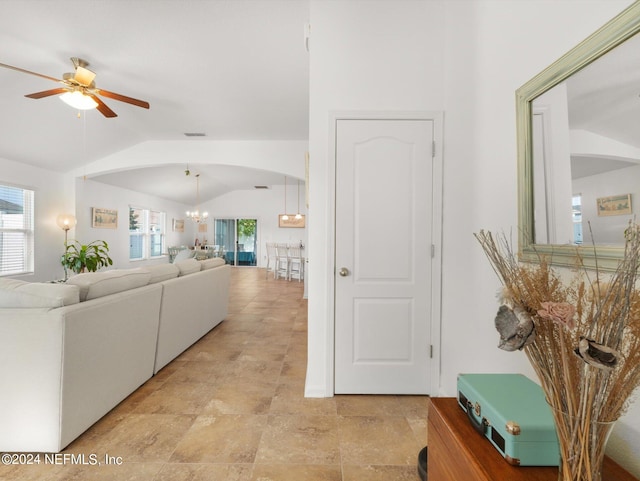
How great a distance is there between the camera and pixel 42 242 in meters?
5.61

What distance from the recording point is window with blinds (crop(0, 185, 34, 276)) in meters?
5.05

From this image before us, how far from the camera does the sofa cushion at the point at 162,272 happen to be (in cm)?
279

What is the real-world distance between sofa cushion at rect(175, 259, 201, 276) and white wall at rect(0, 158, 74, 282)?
3.79 metres

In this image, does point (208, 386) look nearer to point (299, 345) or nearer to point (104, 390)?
point (104, 390)

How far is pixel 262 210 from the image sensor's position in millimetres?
11898

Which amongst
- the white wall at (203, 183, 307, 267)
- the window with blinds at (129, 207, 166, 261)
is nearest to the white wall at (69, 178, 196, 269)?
the window with blinds at (129, 207, 166, 261)

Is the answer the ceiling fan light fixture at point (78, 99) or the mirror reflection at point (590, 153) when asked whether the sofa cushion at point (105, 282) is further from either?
the mirror reflection at point (590, 153)

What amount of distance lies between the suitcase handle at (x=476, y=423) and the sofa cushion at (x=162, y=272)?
259 cm

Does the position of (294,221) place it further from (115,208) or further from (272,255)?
(115,208)

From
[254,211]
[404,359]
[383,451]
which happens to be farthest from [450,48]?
[254,211]

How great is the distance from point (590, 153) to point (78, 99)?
3.89 m

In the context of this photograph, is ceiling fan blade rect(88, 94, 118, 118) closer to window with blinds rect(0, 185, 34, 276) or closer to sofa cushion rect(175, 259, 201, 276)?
sofa cushion rect(175, 259, 201, 276)

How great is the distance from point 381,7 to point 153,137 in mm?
4687

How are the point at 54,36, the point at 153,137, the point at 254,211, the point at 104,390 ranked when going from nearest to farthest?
the point at 104,390 → the point at 54,36 → the point at 153,137 → the point at 254,211
